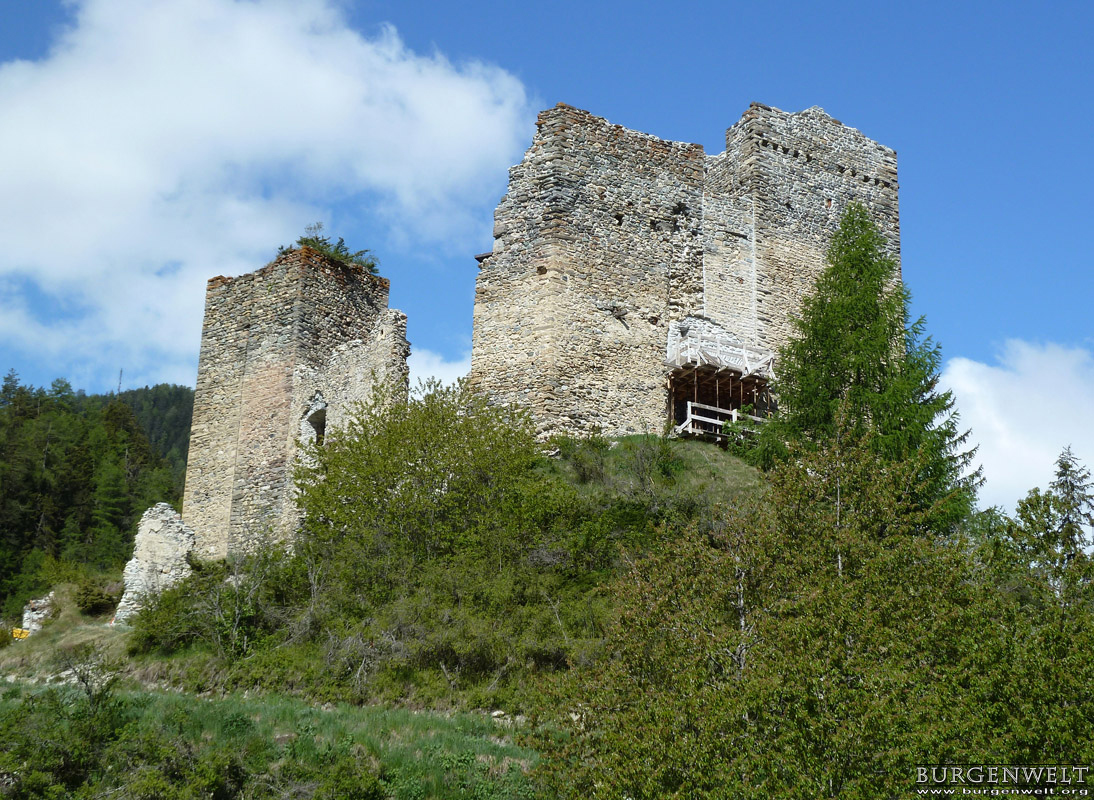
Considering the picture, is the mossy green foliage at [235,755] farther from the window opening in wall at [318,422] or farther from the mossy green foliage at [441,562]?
the window opening in wall at [318,422]

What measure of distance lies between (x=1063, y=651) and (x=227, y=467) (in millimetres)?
18398

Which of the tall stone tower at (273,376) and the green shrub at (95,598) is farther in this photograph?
the green shrub at (95,598)

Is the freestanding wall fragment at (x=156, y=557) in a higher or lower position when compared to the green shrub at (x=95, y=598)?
higher

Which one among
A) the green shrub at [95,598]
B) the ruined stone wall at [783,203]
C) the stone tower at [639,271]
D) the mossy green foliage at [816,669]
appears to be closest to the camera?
the mossy green foliage at [816,669]

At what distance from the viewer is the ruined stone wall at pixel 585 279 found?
906 inches

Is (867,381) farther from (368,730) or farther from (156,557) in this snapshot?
(156,557)

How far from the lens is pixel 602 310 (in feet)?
77.7

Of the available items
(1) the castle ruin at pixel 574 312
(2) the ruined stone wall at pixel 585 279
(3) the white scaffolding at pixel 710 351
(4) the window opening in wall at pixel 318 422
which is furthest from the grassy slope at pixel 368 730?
(4) the window opening in wall at pixel 318 422

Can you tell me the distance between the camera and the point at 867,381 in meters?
21.6

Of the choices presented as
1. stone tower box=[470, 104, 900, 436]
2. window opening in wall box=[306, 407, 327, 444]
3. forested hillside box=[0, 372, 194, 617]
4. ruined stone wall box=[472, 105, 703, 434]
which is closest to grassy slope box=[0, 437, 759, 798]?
ruined stone wall box=[472, 105, 703, 434]

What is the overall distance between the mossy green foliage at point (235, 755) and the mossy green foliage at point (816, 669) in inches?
58.6

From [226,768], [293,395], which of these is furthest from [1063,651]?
[293,395]

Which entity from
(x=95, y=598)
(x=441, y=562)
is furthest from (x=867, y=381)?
(x=95, y=598)

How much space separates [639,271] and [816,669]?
14.6 m
